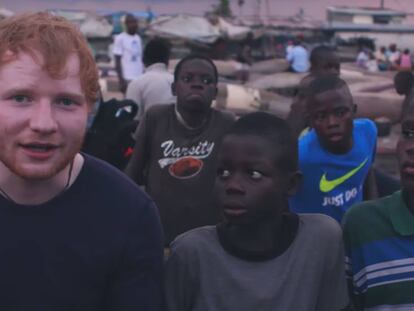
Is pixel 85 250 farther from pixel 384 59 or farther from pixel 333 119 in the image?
pixel 384 59

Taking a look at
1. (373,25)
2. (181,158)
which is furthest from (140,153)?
(373,25)

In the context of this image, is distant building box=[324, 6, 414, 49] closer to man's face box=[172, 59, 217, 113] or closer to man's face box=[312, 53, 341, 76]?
man's face box=[312, 53, 341, 76]

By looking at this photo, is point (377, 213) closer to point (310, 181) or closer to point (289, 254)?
point (289, 254)

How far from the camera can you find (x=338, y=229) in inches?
90.4

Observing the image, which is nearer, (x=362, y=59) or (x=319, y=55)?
(x=319, y=55)

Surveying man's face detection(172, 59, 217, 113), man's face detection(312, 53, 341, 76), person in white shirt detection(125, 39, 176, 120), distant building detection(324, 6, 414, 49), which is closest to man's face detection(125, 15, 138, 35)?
person in white shirt detection(125, 39, 176, 120)

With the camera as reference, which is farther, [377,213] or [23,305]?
[377,213]

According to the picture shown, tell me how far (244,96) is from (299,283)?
33.4ft

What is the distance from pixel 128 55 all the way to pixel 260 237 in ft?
27.4

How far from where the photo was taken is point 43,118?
6.26 feet

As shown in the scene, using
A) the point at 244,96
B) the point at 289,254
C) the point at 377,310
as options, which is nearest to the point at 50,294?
the point at 289,254

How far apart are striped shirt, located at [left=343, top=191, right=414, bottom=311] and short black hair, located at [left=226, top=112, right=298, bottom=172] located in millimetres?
269

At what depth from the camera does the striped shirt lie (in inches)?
94.1

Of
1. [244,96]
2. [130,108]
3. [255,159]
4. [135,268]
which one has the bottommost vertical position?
[244,96]
